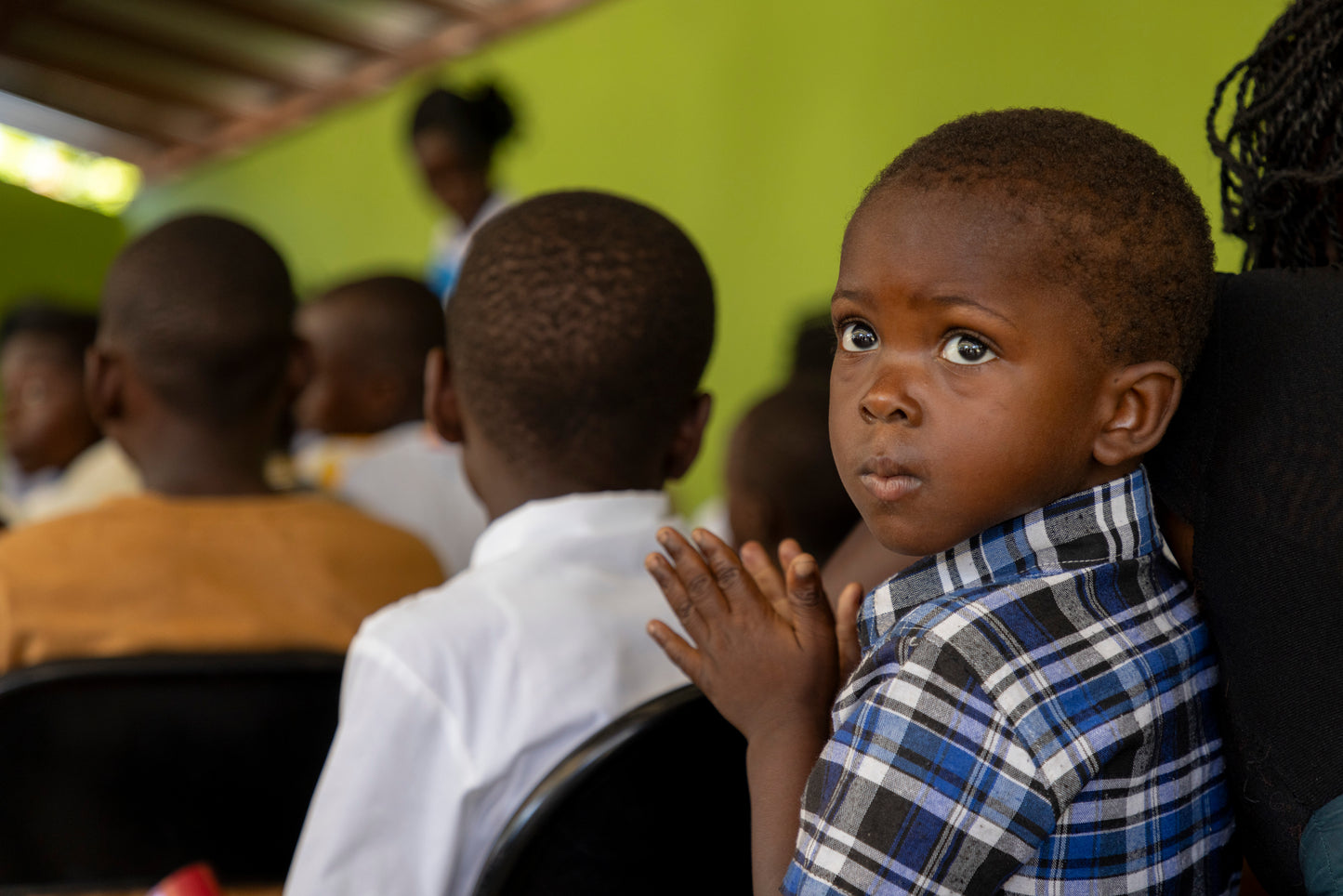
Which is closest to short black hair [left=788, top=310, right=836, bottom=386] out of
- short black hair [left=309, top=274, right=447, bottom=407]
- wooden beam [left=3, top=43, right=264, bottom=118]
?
short black hair [left=309, top=274, right=447, bottom=407]

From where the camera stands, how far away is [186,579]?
1.43 meters

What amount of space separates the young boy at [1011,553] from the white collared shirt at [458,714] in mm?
243

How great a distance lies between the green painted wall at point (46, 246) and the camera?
944 cm

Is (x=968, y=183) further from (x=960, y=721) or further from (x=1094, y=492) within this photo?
(x=960, y=721)

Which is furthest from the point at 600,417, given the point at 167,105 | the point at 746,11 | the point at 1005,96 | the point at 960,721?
the point at 167,105

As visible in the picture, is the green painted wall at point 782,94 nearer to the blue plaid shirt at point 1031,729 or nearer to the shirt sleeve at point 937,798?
the blue plaid shirt at point 1031,729

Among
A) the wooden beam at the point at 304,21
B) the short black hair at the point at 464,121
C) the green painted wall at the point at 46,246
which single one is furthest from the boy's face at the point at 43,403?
the green painted wall at the point at 46,246

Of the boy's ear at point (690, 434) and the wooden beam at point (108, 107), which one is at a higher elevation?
the wooden beam at point (108, 107)

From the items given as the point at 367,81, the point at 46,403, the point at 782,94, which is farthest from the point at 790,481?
the point at 367,81

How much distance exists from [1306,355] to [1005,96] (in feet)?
10.2

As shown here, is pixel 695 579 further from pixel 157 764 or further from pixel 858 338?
pixel 157 764

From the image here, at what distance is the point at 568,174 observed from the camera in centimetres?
557

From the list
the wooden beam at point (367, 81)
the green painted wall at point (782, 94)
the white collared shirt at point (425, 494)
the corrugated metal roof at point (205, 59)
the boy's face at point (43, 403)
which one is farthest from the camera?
the corrugated metal roof at point (205, 59)

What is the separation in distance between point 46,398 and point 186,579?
2.47m
